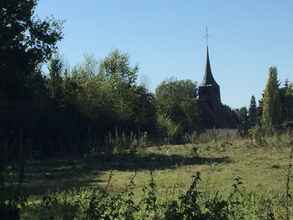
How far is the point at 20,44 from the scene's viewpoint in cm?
2770

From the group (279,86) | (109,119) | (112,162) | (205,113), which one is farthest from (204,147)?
(205,113)

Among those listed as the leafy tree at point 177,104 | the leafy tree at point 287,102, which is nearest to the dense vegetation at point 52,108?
the leafy tree at point 287,102

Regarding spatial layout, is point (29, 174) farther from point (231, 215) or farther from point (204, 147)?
point (231, 215)

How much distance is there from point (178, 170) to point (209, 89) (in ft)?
242

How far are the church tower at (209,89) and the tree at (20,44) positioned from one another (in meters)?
59.1

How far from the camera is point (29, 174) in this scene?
16953 mm

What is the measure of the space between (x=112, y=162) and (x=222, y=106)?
7137cm

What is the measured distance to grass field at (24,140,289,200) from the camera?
38.6 feet

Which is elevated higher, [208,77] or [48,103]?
[208,77]

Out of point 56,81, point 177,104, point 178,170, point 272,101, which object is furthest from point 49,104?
point 177,104

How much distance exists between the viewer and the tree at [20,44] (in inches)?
1049

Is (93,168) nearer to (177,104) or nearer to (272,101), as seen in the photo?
(272,101)

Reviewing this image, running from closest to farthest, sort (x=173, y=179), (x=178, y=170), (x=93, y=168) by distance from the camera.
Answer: (x=173, y=179)
(x=178, y=170)
(x=93, y=168)

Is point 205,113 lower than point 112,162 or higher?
higher
